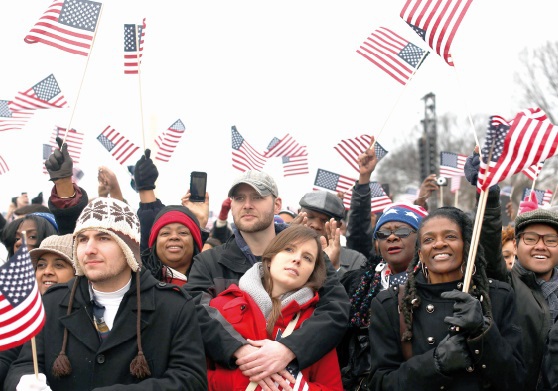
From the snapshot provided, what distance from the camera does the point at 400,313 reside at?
5215 mm

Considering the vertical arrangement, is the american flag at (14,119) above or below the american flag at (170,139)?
above

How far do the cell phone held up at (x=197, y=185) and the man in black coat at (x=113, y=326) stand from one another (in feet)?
10.0

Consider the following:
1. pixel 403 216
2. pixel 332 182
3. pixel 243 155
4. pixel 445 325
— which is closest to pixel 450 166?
pixel 332 182

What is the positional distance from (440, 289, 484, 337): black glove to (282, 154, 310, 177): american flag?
8.96 metres

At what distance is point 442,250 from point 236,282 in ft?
4.54

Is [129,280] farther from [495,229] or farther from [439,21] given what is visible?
[439,21]

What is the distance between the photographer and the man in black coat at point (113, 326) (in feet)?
15.5

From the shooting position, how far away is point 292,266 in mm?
5527

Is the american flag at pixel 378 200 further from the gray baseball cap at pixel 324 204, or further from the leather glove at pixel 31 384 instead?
the leather glove at pixel 31 384

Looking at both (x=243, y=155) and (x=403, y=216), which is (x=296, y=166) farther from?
(x=403, y=216)

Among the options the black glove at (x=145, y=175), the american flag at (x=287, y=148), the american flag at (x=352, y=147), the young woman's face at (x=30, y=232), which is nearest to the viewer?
the young woman's face at (x=30, y=232)

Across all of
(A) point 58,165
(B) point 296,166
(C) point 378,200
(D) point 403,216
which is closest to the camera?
(D) point 403,216

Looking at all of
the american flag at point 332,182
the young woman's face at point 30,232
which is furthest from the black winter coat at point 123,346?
the american flag at point 332,182

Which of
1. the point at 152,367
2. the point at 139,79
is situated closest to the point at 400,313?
the point at 152,367
